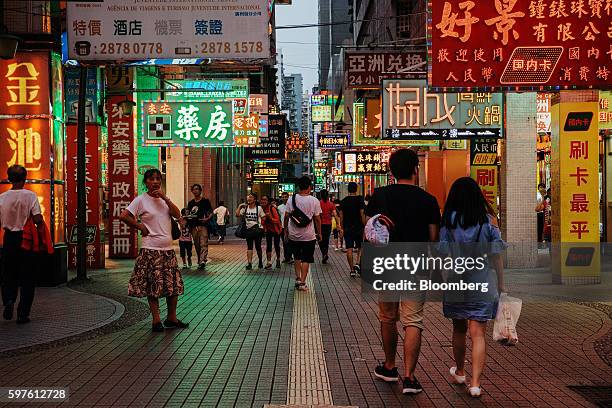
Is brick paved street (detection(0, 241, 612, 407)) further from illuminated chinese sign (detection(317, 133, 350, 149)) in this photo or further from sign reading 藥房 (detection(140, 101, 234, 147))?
illuminated chinese sign (detection(317, 133, 350, 149))

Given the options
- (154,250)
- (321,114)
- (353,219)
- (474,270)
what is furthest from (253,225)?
(321,114)

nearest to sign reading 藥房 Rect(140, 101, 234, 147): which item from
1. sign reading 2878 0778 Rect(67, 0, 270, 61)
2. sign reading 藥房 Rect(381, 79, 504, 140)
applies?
sign reading 藥房 Rect(381, 79, 504, 140)

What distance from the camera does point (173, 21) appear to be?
41.7 feet

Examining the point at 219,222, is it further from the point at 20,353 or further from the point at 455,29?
the point at 20,353

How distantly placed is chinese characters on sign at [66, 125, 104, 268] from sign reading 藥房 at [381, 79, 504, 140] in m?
6.58

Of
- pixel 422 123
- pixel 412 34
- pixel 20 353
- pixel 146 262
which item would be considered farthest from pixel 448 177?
pixel 20 353

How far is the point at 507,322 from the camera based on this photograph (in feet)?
21.0

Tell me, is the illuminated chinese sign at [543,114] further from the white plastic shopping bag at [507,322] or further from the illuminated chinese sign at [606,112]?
the white plastic shopping bag at [507,322]

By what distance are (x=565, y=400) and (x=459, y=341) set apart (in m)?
0.90

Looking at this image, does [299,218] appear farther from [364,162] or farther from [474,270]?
[364,162]

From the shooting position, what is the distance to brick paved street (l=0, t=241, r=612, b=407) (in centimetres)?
637

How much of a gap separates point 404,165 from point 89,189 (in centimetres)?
1380

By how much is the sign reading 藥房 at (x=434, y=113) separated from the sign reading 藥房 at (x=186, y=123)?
6474mm

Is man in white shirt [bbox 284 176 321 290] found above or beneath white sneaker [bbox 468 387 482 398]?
above
